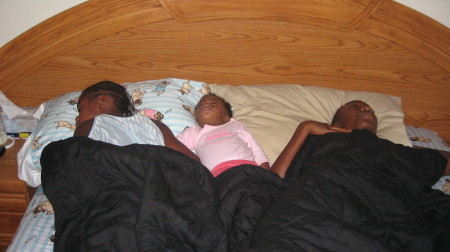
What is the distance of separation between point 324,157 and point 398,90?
2.93 feet

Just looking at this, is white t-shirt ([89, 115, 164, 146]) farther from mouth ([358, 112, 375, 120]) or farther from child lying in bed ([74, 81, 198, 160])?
mouth ([358, 112, 375, 120])

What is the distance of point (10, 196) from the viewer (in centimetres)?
162

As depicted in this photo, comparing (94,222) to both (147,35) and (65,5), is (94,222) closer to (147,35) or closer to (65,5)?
(147,35)

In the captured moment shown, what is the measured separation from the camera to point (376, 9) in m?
1.86

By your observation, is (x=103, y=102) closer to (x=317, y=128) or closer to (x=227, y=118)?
(x=227, y=118)

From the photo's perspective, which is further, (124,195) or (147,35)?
(147,35)

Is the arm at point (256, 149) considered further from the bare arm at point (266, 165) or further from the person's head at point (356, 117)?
the person's head at point (356, 117)

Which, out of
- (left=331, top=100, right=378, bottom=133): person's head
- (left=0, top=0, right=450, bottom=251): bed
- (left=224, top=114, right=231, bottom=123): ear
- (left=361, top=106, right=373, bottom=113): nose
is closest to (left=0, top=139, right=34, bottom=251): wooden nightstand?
(left=0, top=0, right=450, bottom=251): bed

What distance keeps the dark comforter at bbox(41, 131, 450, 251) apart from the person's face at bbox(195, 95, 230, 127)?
443 millimetres

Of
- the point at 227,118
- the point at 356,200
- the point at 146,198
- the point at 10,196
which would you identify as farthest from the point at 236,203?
the point at 10,196

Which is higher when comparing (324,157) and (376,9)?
(376,9)

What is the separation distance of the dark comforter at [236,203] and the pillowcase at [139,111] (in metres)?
0.30

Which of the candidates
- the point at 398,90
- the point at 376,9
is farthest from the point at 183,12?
the point at 398,90

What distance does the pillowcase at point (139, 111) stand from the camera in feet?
5.27
